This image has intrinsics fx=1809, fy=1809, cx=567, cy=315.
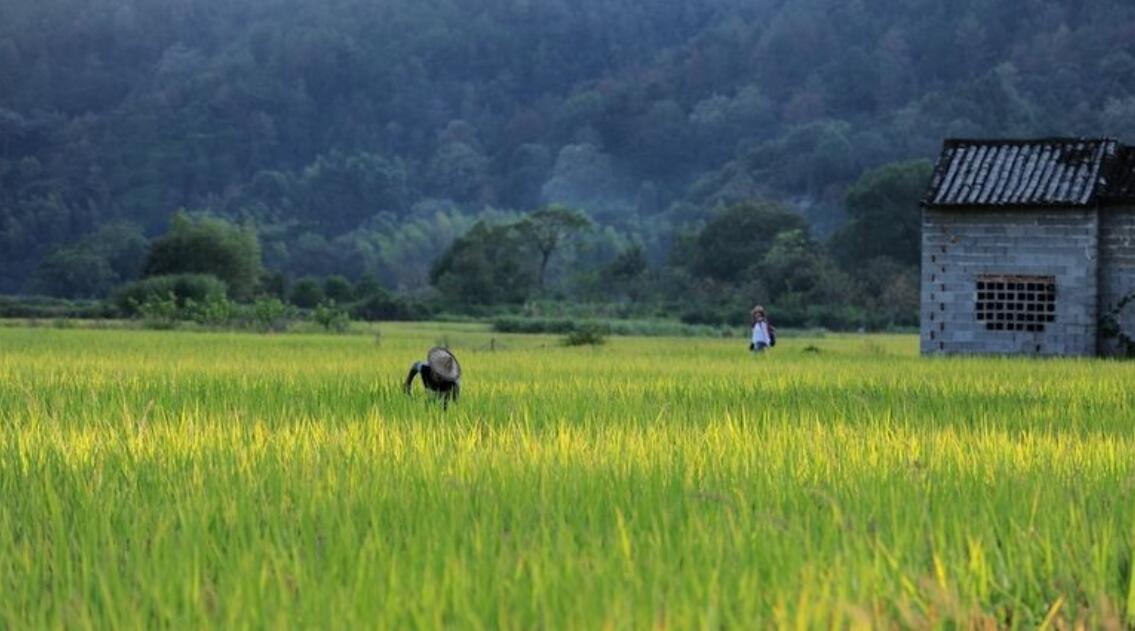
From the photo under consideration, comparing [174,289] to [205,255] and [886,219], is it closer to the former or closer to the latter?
[205,255]

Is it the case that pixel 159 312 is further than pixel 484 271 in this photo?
No

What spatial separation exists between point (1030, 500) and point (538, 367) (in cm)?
1338

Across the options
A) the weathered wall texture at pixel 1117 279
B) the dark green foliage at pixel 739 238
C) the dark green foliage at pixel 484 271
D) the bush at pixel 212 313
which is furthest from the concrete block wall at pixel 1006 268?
the dark green foliage at pixel 739 238

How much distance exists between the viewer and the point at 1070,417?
1059cm

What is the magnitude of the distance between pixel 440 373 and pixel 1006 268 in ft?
60.9

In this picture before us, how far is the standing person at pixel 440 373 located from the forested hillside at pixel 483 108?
97084 mm

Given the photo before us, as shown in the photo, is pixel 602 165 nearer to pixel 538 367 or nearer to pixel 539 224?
pixel 539 224

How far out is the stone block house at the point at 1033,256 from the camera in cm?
2731

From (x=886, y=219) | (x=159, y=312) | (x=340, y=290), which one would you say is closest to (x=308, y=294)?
(x=340, y=290)

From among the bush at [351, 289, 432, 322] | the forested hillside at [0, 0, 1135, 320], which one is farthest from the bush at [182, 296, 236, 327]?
the forested hillside at [0, 0, 1135, 320]

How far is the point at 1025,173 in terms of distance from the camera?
93.2 ft

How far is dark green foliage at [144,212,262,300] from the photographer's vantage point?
233ft

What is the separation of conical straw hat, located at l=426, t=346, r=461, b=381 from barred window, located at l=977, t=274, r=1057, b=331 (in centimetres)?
1818

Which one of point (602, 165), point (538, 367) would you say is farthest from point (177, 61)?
point (538, 367)
